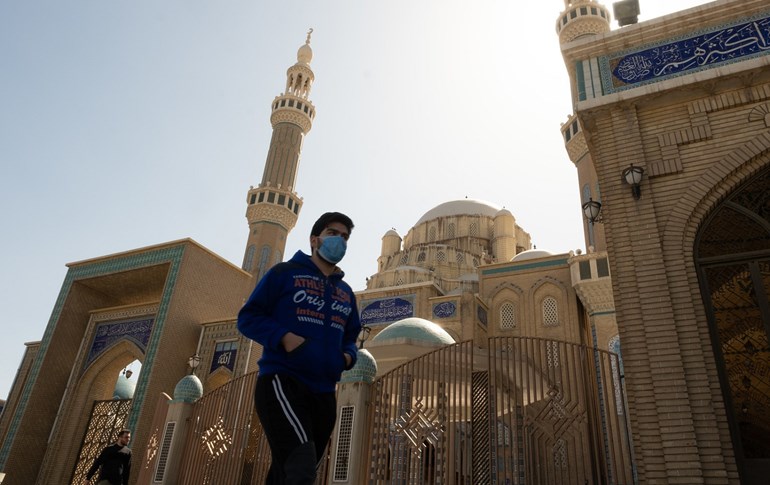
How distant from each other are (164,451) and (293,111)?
2079cm

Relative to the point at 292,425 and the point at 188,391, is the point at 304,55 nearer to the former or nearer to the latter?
the point at 188,391

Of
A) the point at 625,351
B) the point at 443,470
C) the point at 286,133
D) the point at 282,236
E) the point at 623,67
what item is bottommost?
the point at 443,470

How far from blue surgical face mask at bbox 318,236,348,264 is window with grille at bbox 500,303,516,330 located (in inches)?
696

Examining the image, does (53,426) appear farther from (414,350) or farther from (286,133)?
(286,133)

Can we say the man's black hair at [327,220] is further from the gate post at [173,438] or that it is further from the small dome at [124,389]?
the small dome at [124,389]

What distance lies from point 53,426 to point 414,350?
1325 centimetres

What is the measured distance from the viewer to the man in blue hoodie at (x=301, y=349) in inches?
77.6

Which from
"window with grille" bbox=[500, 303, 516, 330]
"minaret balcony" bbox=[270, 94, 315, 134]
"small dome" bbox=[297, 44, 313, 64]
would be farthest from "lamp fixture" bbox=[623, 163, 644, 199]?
"small dome" bbox=[297, 44, 313, 64]

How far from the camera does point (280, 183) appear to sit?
24.3 m

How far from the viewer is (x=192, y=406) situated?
771cm

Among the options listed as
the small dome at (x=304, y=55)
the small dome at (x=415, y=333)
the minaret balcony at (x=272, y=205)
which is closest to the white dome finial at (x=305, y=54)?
the small dome at (x=304, y=55)

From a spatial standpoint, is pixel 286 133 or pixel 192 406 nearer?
pixel 192 406

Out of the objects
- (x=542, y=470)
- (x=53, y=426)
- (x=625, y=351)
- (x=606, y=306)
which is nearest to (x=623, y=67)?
(x=625, y=351)

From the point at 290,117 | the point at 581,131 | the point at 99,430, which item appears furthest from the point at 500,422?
the point at 290,117
